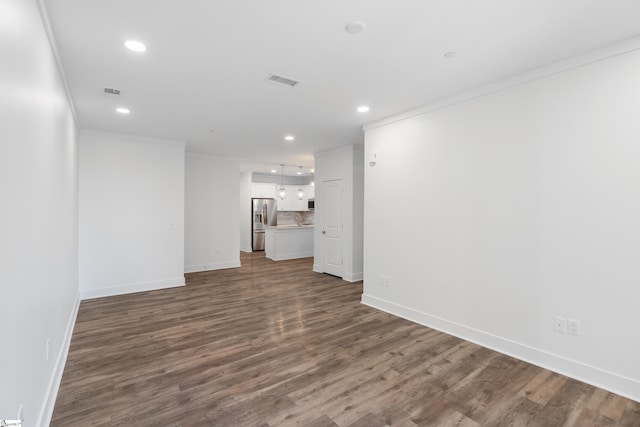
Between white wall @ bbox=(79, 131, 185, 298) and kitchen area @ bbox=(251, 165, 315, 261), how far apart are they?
11.4ft

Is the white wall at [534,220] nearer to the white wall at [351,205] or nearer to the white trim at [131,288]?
the white wall at [351,205]

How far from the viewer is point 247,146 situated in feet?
20.0

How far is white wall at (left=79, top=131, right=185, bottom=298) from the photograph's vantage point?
4922 millimetres

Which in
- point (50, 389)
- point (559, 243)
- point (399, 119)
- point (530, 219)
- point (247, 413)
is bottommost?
point (247, 413)

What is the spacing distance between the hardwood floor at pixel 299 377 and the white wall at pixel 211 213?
274 cm

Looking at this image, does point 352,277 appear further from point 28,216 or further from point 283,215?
point 283,215

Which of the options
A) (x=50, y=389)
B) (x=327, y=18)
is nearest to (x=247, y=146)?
(x=327, y=18)

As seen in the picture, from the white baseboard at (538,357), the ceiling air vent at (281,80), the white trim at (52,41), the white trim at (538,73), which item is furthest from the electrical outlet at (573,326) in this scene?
the white trim at (52,41)

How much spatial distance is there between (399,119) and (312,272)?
160 inches

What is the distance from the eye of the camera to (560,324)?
2707mm

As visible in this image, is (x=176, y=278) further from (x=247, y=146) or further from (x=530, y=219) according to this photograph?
(x=530, y=219)

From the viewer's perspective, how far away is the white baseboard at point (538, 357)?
239 cm

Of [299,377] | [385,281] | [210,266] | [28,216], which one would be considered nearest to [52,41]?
[28,216]

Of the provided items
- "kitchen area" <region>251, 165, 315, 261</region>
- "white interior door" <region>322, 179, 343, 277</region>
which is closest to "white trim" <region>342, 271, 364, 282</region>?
"white interior door" <region>322, 179, 343, 277</region>
